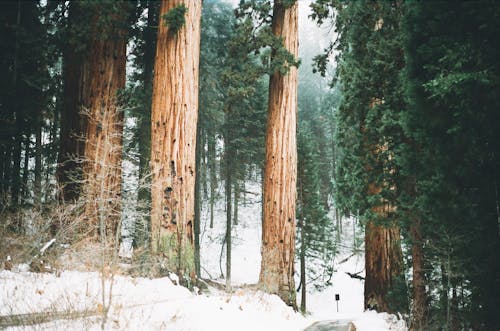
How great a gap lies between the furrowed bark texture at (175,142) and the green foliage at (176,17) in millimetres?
170

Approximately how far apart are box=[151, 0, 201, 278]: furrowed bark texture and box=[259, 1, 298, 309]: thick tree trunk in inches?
75.4

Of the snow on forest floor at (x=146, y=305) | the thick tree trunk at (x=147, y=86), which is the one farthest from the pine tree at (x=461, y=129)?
the thick tree trunk at (x=147, y=86)

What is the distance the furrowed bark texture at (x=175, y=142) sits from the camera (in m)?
5.67

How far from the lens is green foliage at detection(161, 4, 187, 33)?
589 cm

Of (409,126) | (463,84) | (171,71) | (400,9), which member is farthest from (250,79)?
(463,84)

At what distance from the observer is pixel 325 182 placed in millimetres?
36156

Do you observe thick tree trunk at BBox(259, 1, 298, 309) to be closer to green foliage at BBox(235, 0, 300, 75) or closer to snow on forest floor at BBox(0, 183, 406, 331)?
green foliage at BBox(235, 0, 300, 75)

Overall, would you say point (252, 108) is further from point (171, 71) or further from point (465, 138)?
point (465, 138)

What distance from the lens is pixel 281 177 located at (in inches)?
289

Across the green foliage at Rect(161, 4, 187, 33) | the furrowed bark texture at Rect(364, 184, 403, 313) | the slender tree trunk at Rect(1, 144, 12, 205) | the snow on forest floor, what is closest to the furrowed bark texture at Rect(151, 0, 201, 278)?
the green foliage at Rect(161, 4, 187, 33)

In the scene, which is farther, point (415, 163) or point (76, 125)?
point (76, 125)

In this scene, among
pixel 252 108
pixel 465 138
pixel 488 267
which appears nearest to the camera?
pixel 465 138

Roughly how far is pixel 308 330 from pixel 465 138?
369cm

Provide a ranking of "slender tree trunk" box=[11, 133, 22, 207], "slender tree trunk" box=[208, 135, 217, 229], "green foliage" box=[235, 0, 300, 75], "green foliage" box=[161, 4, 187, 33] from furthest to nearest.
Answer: "slender tree trunk" box=[208, 135, 217, 229]
"slender tree trunk" box=[11, 133, 22, 207]
"green foliage" box=[235, 0, 300, 75]
"green foliage" box=[161, 4, 187, 33]
